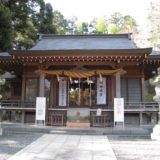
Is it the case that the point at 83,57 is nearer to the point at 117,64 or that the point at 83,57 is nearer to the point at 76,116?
the point at 117,64

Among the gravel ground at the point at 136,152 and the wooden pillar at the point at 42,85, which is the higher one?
the wooden pillar at the point at 42,85

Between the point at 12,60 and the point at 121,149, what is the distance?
6.71m

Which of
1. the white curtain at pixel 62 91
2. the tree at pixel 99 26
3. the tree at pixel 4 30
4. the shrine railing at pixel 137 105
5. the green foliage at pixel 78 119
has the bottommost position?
the green foliage at pixel 78 119

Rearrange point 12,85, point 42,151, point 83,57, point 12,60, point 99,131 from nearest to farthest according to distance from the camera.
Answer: point 42,151 → point 99,131 → point 83,57 → point 12,60 → point 12,85

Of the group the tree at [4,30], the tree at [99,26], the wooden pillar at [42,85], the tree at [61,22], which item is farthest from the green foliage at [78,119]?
the tree at [61,22]

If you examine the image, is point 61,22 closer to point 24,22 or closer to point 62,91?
point 24,22

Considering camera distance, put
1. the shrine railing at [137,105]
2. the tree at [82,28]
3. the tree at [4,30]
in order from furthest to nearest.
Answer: the tree at [82,28] → the tree at [4,30] → the shrine railing at [137,105]

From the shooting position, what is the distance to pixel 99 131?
25.5ft

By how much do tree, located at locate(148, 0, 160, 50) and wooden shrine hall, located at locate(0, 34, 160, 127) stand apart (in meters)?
16.9

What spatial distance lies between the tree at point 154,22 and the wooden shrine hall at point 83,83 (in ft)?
55.4

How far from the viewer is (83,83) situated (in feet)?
33.9

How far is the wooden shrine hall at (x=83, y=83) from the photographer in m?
8.93

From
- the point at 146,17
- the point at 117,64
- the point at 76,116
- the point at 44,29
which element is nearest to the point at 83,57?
→ the point at 117,64

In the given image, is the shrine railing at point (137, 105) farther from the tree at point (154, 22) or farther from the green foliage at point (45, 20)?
the tree at point (154, 22)
